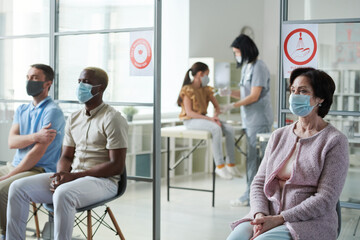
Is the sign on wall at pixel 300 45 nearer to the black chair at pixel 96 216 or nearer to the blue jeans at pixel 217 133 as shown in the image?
Answer: the black chair at pixel 96 216

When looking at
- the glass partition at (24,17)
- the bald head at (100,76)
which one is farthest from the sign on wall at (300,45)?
the glass partition at (24,17)

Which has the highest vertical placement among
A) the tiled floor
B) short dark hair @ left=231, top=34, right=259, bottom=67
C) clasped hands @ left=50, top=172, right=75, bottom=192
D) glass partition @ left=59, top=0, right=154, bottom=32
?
glass partition @ left=59, top=0, right=154, bottom=32

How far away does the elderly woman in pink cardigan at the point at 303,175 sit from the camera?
2.30 metres

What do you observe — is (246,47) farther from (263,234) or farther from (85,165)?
(263,234)

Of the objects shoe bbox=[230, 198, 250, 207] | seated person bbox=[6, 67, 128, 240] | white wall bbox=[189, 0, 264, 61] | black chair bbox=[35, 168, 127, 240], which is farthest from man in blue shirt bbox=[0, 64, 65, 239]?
white wall bbox=[189, 0, 264, 61]

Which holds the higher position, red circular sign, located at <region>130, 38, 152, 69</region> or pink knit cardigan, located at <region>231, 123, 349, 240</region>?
red circular sign, located at <region>130, 38, 152, 69</region>

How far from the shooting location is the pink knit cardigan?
7.54 ft

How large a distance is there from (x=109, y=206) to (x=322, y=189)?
1.85 metres

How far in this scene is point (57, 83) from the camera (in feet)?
13.1

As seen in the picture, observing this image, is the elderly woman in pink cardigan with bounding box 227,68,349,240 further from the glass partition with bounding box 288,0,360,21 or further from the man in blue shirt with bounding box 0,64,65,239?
the man in blue shirt with bounding box 0,64,65,239

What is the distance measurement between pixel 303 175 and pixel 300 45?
868 millimetres

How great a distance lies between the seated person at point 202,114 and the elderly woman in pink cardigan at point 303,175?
2.58 m

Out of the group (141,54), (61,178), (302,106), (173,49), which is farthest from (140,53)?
(173,49)

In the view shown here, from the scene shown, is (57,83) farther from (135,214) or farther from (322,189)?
(322,189)
